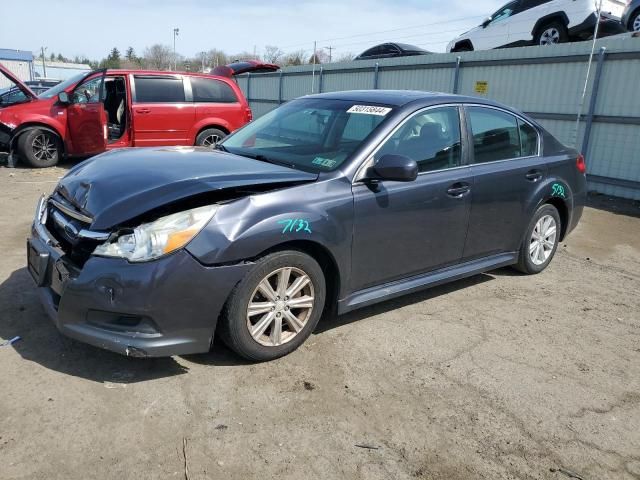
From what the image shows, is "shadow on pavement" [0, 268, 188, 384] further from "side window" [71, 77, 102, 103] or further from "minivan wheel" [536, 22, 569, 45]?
"minivan wheel" [536, 22, 569, 45]

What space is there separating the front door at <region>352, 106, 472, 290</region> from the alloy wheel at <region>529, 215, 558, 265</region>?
1.23 meters

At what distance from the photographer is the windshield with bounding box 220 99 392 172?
3768mm

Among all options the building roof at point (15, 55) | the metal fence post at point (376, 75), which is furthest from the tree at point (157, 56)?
the metal fence post at point (376, 75)

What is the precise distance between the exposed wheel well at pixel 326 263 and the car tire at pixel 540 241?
230 cm

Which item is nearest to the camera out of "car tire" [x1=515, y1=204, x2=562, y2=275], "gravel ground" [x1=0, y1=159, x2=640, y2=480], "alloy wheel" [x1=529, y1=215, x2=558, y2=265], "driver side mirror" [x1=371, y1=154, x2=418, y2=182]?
"gravel ground" [x1=0, y1=159, x2=640, y2=480]

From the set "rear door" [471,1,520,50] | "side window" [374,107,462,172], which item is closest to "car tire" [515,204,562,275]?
"side window" [374,107,462,172]

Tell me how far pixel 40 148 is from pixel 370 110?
803 centimetres

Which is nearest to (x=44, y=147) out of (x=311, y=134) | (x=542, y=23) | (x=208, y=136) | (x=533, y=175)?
(x=208, y=136)

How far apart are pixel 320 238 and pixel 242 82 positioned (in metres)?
21.3

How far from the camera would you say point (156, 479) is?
2.33 meters

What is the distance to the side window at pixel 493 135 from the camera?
4.42 metres

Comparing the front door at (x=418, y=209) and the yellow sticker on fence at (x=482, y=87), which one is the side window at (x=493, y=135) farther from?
the yellow sticker on fence at (x=482, y=87)

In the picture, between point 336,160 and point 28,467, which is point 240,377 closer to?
point 28,467

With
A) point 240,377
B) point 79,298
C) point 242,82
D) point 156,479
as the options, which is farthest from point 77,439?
point 242,82
